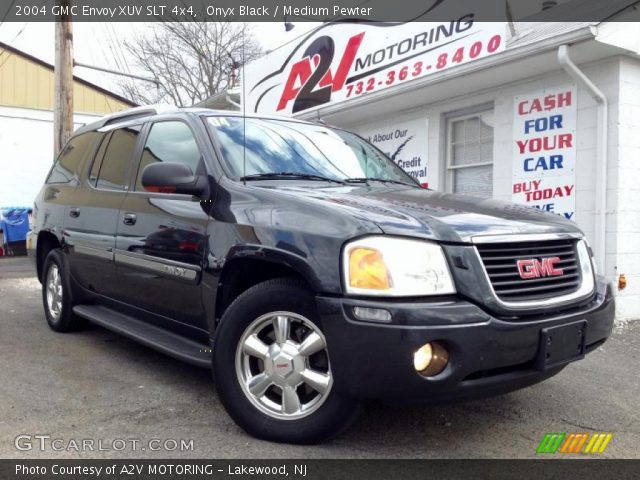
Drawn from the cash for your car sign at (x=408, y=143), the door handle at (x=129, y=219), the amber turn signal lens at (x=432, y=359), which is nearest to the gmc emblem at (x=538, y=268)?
the amber turn signal lens at (x=432, y=359)

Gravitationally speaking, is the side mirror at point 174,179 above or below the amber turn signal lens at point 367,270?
above

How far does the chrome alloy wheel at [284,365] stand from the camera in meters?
2.86

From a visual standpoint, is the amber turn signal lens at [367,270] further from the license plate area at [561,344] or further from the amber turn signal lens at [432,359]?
the license plate area at [561,344]

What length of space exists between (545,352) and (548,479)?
58 centimetres

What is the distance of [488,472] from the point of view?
2781 mm

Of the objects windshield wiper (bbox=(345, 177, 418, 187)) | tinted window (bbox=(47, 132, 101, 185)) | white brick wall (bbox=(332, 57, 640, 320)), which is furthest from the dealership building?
tinted window (bbox=(47, 132, 101, 185))

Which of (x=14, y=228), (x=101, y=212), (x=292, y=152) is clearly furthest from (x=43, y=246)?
(x=14, y=228)

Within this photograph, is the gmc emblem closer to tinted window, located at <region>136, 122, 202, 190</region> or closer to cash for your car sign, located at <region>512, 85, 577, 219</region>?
tinted window, located at <region>136, 122, 202, 190</region>

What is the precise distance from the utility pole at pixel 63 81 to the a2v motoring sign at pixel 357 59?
3.46m

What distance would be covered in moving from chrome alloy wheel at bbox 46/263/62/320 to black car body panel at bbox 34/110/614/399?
48.3 inches

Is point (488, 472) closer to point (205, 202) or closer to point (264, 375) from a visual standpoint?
point (264, 375)

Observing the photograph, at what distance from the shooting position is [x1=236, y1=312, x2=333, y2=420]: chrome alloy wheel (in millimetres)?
2859

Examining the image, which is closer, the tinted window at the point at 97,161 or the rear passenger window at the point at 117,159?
the rear passenger window at the point at 117,159

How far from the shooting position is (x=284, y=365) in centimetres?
293
